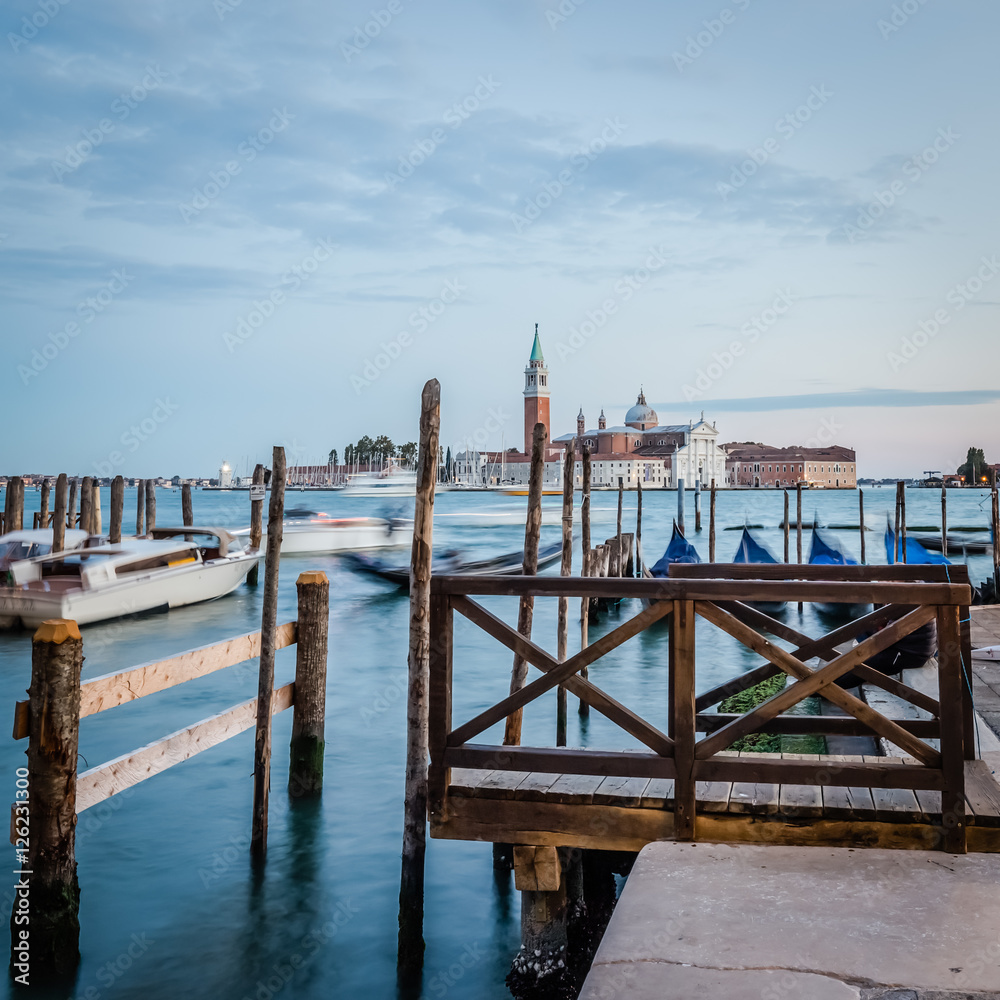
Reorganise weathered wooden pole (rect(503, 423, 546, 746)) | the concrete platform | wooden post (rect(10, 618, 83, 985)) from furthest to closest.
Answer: weathered wooden pole (rect(503, 423, 546, 746)) < wooden post (rect(10, 618, 83, 985)) < the concrete platform

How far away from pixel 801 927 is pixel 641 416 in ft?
439

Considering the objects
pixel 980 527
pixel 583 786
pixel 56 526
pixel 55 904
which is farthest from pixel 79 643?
pixel 980 527

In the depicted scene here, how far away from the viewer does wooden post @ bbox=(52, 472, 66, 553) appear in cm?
1667

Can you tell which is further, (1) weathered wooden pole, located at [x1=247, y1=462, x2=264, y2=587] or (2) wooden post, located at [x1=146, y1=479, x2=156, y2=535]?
(2) wooden post, located at [x1=146, y1=479, x2=156, y2=535]

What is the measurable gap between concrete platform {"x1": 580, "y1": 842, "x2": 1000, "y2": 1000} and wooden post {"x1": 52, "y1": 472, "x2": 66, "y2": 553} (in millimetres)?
15903

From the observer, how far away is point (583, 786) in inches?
137

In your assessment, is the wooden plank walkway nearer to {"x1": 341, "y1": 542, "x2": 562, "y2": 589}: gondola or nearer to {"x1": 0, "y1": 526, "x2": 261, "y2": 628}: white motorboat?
{"x1": 0, "y1": 526, "x2": 261, "y2": 628}: white motorboat

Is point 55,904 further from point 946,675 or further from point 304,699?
point 946,675

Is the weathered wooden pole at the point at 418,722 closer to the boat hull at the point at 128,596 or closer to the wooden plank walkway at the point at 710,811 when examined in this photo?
the wooden plank walkway at the point at 710,811

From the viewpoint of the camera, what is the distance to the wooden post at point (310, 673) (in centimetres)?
559

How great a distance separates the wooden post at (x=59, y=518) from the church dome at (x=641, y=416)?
119 metres

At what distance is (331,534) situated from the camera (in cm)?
2895

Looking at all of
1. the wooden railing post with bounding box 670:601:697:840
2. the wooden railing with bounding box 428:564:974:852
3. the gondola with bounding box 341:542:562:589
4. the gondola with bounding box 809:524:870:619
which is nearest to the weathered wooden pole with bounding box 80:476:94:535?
Answer: the gondola with bounding box 341:542:562:589

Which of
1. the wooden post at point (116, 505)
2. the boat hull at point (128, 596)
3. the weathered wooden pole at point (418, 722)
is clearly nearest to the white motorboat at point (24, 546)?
the boat hull at point (128, 596)
